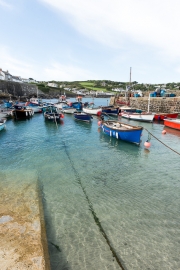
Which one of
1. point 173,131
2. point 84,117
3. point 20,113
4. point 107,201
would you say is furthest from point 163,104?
point 107,201

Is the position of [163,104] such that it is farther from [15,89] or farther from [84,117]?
[15,89]

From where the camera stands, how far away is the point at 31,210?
7.18 metres

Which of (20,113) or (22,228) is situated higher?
(20,113)

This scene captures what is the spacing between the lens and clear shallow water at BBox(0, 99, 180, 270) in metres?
5.62

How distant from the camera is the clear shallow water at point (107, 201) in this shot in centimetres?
562

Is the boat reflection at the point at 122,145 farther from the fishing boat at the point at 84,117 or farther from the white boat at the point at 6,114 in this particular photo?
the white boat at the point at 6,114

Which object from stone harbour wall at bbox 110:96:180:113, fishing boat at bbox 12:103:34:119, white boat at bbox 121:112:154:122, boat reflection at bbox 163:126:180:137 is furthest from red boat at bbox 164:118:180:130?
fishing boat at bbox 12:103:34:119

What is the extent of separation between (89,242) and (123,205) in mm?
2781

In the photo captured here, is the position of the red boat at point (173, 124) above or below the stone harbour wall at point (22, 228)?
above

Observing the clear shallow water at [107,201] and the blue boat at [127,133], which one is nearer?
the clear shallow water at [107,201]

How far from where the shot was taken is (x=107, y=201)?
8484 millimetres

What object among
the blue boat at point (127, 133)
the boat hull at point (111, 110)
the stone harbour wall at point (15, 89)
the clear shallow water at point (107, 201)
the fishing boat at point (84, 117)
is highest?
the stone harbour wall at point (15, 89)

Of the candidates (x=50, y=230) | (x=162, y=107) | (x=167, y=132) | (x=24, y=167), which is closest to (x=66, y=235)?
(x=50, y=230)

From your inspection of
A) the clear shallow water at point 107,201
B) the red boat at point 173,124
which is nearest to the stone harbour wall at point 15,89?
the clear shallow water at point 107,201
